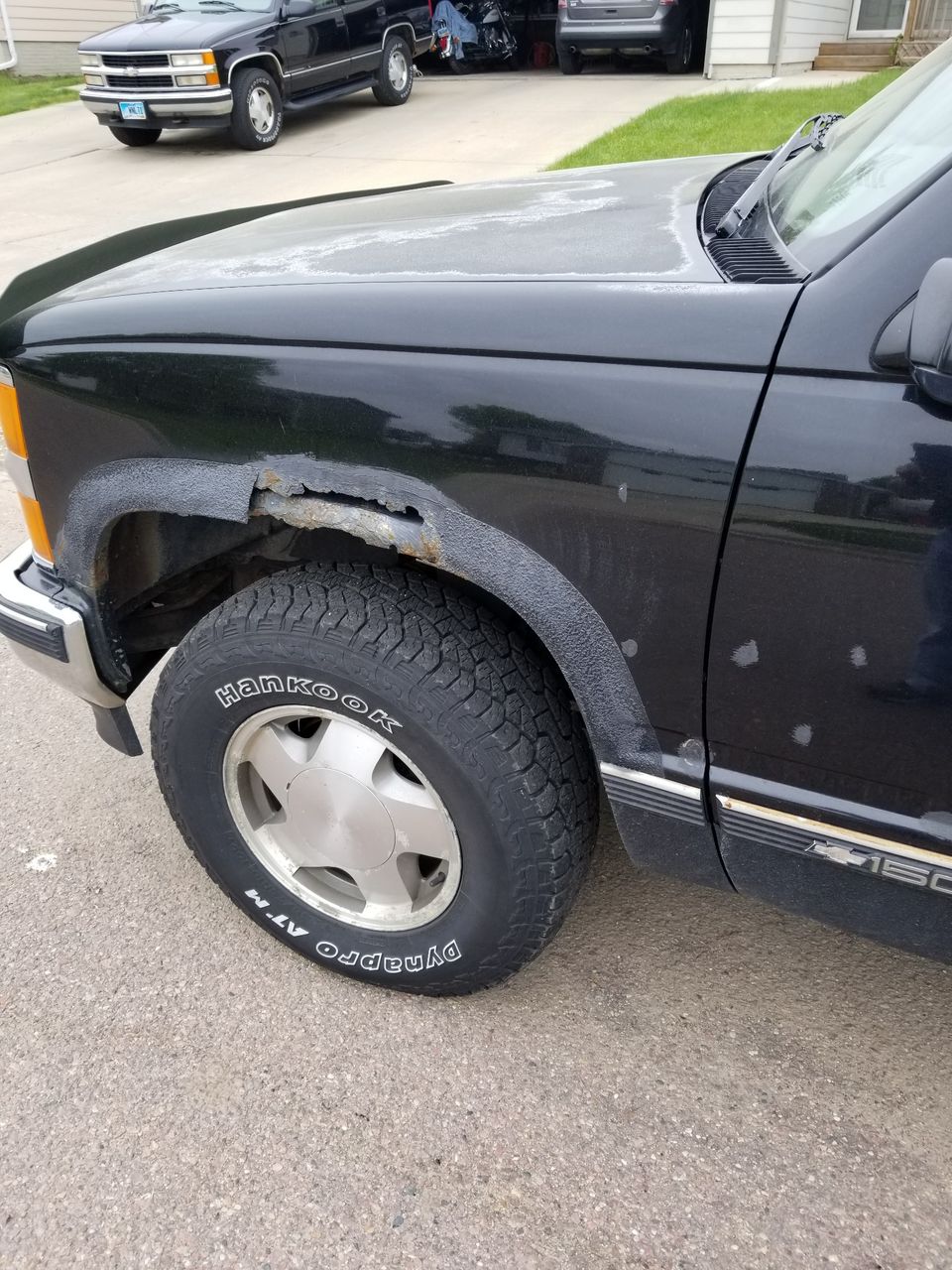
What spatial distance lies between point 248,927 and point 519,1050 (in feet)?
2.28

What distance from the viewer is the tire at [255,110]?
9961 millimetres

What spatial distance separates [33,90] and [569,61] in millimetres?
8178

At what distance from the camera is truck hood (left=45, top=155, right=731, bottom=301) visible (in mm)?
1598

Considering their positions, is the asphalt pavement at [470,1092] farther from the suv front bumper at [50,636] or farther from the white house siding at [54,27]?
the white house siding at [54,27]

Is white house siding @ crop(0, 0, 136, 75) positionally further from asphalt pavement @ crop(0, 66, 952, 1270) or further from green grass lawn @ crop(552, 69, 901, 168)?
asphalt pavement @ crop(0, 66, 952, 1270)

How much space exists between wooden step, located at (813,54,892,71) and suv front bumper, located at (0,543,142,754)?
14.3m

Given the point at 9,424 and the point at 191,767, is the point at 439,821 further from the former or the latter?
the point at 9,424

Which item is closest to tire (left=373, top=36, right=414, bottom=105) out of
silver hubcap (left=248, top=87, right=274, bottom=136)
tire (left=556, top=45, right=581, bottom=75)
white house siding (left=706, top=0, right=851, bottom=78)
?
silver hubcap (left=248, top=87, right=274, bottom=136)

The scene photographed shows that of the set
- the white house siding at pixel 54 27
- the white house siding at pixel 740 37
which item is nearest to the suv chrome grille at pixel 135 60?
the white house siding at pixel 740 37

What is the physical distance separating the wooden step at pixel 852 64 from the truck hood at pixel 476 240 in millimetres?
13173

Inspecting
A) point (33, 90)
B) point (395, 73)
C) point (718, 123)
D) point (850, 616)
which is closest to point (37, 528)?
point (850, 616)

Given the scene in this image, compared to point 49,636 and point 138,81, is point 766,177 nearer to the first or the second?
point 49,636

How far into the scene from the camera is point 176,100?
32.0 feet

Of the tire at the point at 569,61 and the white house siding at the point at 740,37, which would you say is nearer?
the white house siding at the point at 740,37
